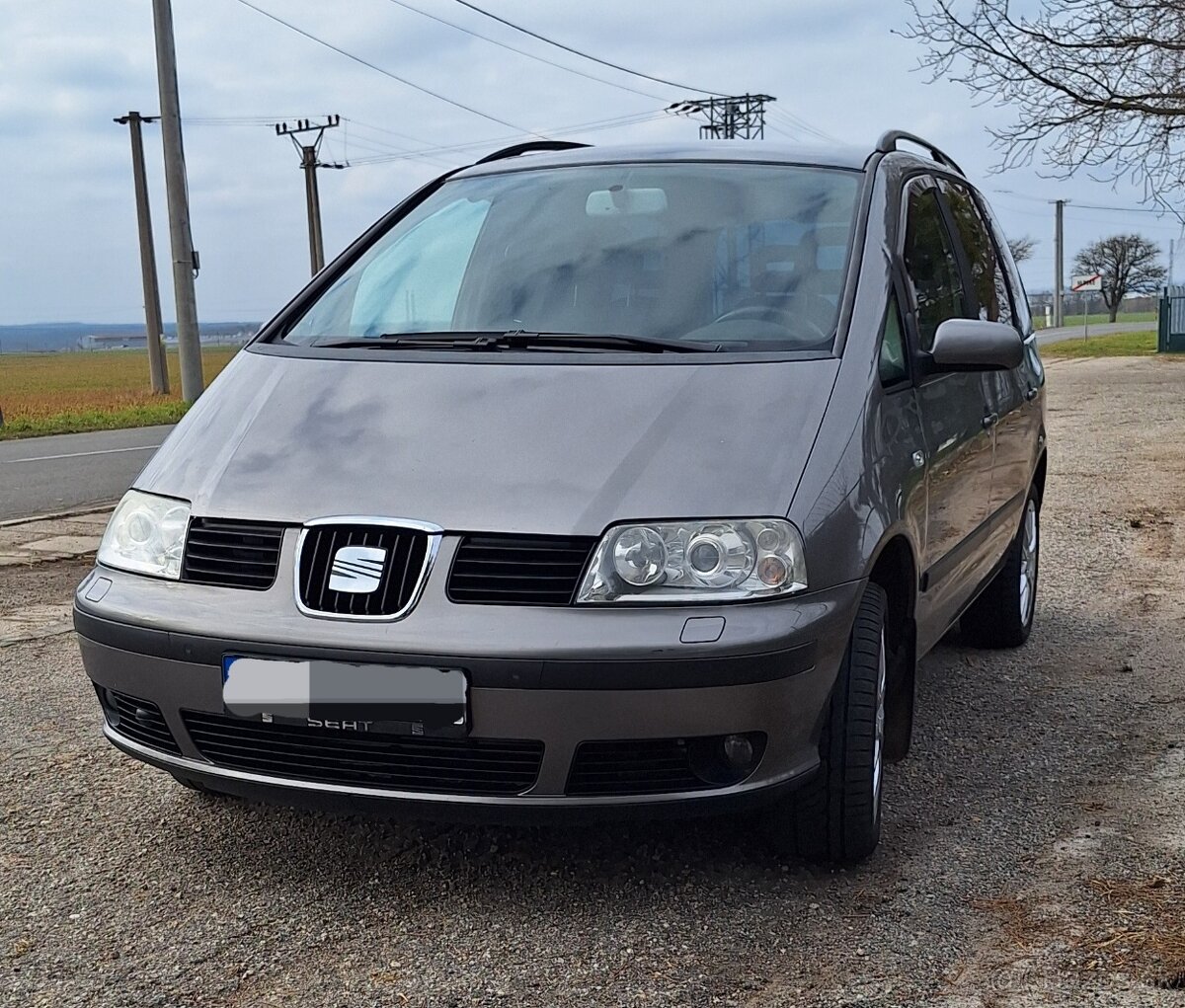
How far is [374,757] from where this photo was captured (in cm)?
277

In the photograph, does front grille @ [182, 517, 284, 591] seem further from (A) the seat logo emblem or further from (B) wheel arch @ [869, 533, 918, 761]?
(B) wheel arch @ [869, 533, 918, 761]

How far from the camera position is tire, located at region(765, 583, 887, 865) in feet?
9.62

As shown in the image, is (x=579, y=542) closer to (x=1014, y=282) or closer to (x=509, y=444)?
(x=509, y=444)

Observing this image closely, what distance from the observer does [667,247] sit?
3660mm

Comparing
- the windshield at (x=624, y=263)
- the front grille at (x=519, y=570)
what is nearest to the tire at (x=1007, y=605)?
the windshield at (x=624, y=263)

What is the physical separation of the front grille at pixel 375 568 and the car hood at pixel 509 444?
0.15 feet

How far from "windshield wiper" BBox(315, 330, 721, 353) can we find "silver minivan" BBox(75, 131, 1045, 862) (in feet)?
0.04

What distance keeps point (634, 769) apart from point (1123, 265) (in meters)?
94.7

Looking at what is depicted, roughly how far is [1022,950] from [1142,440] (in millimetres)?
10969

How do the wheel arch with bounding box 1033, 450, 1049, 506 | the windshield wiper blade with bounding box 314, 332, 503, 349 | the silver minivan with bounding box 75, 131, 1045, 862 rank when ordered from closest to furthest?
1. the silver minivan with bounding box 75, 131, 1045, 862
2. the windshield wiper blade with bounding box 314, 332, 503, 349
3. the wheel arch with bounding box 1033, 450, 1049, 506

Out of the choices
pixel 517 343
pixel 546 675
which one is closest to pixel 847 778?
pixel 546 675

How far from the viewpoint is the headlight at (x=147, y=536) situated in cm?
297

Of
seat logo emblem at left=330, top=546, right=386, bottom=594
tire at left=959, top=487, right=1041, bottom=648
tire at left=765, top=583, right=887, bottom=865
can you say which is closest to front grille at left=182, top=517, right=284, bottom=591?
seat logo emblem at left=330, top=546, right=386, bottom=594

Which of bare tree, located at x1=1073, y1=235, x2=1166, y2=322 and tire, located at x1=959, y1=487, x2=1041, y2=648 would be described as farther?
bare tree, located at x1=1073, y1=235, x2=1166, y2=322
